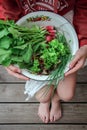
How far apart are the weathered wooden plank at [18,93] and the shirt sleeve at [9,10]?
0.46 m

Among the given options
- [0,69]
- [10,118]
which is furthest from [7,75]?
[10,118]

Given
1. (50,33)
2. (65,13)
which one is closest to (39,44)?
(50,33)

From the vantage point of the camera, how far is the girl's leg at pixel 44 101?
1.44 metres

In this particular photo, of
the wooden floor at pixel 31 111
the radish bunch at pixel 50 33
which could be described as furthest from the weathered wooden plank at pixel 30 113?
the radish bunch at pixel 50 33

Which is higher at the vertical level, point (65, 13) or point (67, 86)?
point (65, 13)

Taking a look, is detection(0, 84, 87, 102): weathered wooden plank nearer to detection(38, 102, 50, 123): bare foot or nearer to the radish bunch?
detection(38, 102, 50, 123): bare foot

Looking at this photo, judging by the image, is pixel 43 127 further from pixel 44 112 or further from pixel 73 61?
pixel 73 61

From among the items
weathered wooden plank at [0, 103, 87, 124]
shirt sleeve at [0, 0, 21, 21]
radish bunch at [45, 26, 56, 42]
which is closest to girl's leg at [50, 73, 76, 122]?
weathered wooden plank at [0, 103, 87, 124]

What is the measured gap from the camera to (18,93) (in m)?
1.64

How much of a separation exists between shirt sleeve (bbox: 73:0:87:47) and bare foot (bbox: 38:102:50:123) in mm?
381

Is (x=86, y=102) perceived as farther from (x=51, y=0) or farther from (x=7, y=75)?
(x=51, y=0)

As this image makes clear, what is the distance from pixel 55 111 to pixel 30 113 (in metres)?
0.11

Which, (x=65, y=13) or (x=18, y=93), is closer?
(x=65, y=13)

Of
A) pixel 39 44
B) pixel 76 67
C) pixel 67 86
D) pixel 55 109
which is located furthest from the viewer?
pixel 55 109
